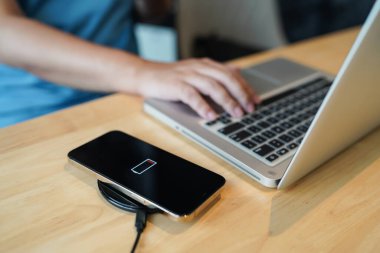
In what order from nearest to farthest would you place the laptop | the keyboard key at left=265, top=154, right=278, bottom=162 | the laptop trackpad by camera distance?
the laptop → the keyboard key at left=265, top=154, right=278, bottom=162 → the laptop trackpad

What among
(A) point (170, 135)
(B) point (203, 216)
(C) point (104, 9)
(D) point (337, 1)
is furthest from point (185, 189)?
(D) point (337, 1)

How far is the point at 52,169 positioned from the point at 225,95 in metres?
0.27

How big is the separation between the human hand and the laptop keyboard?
Result: 2 cm

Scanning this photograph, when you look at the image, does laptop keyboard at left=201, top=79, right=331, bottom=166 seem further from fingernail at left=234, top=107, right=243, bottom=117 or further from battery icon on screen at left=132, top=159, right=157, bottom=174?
battery icon on screen at left=132, top=159, right=157, bottom=174

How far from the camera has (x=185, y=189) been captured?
393mm

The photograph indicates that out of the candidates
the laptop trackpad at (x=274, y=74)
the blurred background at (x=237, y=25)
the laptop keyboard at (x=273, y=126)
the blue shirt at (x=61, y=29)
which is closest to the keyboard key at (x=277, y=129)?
the laptop keyboard at (x=273, y=126)

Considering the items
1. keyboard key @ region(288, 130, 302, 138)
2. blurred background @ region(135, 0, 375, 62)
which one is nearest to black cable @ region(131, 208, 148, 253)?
keyboard key @ region(288, 130, 302, 138)

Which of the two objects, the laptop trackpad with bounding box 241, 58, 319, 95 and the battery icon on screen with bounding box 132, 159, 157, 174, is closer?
the battery icon on screen with bounding box 132, 159, 157, 174

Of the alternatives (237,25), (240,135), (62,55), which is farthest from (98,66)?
(237,25)

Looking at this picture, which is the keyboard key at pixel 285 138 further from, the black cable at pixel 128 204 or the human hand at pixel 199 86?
the black cable at pixel 128 204

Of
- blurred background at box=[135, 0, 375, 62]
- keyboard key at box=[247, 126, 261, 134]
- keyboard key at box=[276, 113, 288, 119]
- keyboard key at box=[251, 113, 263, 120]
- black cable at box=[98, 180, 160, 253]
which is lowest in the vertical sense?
blurred background at box=[135, 0, 375, 62]

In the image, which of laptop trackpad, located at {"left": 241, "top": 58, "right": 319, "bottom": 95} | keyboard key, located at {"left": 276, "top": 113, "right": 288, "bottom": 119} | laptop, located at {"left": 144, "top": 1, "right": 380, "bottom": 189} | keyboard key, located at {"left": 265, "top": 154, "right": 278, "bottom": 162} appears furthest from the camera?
laptop trackpad, located at {"left": 241, "top": 58, "right": 319, "bottom": 95}

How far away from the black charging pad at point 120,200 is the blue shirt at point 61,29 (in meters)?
0.42

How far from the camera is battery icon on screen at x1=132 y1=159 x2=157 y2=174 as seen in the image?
42 cm
